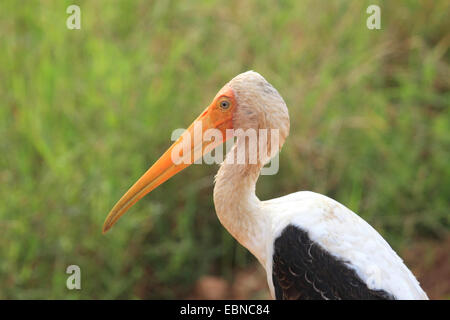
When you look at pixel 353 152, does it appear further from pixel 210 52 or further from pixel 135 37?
pixel 135 37

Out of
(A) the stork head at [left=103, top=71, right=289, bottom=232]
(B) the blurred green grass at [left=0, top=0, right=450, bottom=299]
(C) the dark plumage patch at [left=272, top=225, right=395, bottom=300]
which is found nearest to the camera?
(C) the dark plumage patch at [left=272, top=225, right=395, bottom=300]

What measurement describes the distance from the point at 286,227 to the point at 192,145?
1.82 ft

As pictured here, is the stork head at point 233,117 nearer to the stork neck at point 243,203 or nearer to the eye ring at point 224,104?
the eye ring at point 224,104

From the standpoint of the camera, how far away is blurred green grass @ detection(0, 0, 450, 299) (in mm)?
4074

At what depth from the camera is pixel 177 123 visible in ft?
15.1

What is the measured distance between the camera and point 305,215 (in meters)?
2.84

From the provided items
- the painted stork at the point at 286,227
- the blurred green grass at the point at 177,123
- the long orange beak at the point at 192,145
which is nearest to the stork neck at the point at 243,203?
the painted stork at the point at 286,227

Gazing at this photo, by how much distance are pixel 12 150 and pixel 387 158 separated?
263cm

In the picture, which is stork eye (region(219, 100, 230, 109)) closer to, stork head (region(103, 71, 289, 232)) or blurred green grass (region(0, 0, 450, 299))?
stork head (region(103, 71, 289, 232))

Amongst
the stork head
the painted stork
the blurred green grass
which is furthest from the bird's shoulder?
the blurred green grass

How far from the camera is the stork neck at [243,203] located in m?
2.95

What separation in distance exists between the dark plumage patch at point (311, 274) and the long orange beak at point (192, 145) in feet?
1.71

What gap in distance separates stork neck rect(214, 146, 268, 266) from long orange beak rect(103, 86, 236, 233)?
13 centimetres
